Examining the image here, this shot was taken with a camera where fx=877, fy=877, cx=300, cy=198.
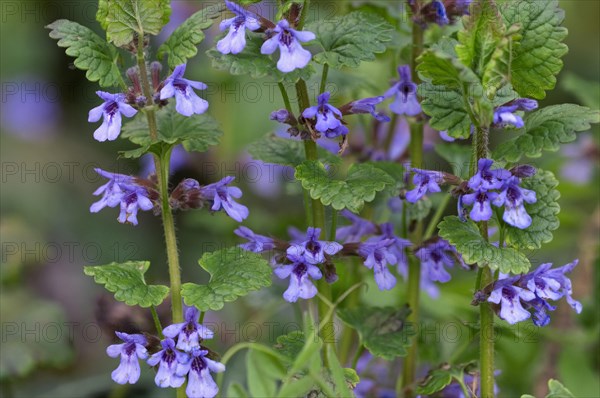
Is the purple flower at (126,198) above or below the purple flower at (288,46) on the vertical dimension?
below

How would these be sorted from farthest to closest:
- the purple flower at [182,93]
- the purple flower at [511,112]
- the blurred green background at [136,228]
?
the blurred green background at [136,228], the purple flower at [182,93], the purple flower at [511,112]

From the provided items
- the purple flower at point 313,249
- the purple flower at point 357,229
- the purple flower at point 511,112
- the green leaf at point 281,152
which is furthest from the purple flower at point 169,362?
the purple flower at point 511,112

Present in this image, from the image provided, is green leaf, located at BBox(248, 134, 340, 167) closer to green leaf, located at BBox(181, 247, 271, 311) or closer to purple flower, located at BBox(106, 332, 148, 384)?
green leaf, located at BBox(181, 247, 271, 311)

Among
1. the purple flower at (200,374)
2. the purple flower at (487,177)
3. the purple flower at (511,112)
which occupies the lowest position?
the purple flower at (200,374)

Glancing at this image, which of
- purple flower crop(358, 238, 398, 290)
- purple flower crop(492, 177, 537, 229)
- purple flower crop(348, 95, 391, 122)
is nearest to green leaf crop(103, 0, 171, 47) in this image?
purple flower crop(348, 95, 391, 122)

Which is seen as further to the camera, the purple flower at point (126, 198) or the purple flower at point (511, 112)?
the purple flower at point (126, 198)

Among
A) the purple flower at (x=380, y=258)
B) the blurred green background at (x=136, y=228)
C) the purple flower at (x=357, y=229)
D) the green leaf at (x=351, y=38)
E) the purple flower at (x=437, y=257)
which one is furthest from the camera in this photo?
the blurred green background at (x=136, y=228)

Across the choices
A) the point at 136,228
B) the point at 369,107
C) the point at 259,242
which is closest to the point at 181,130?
the point at 259,242

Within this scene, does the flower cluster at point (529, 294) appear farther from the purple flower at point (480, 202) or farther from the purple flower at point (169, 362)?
the purple flower at point (169, 362)
